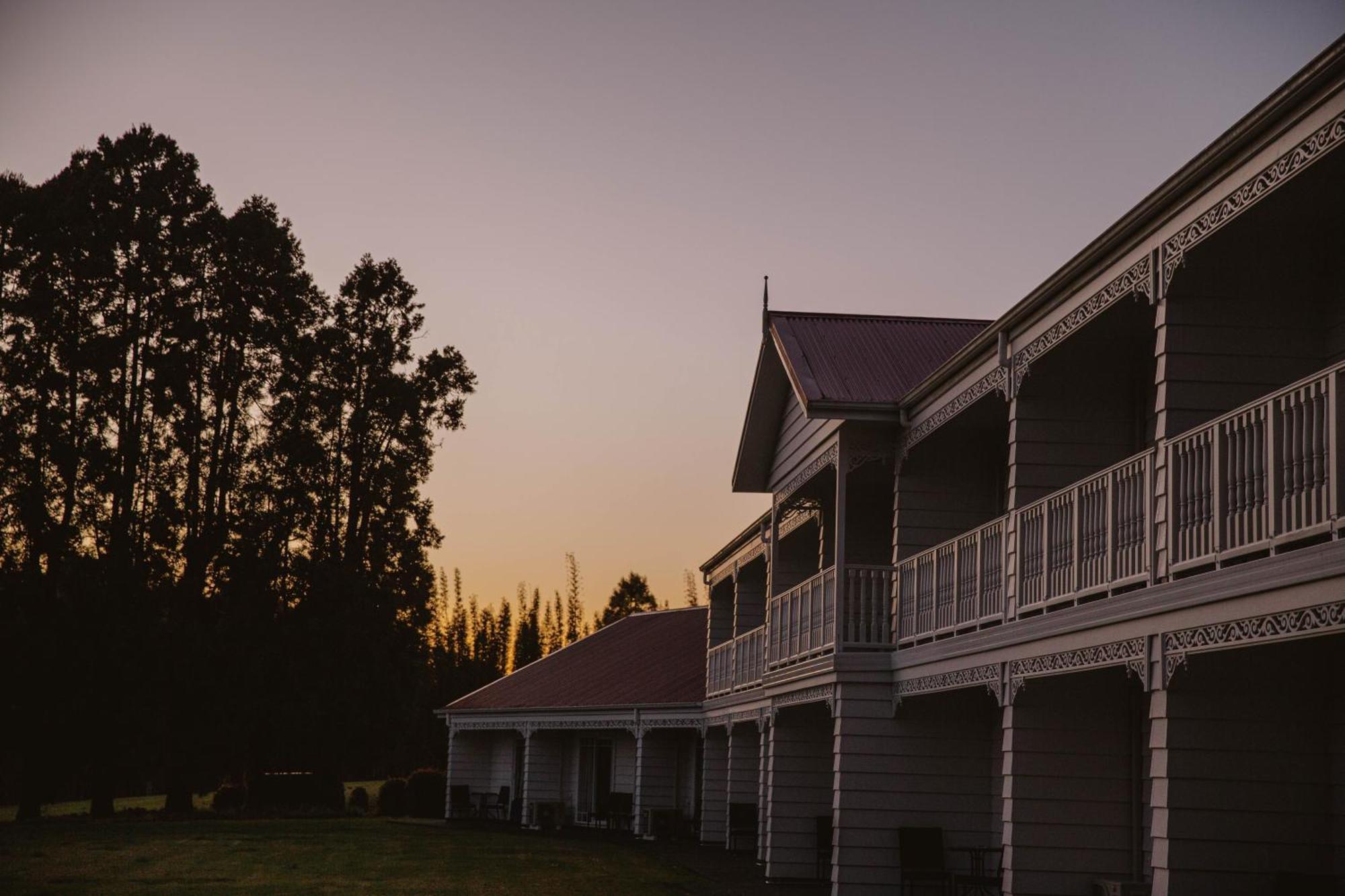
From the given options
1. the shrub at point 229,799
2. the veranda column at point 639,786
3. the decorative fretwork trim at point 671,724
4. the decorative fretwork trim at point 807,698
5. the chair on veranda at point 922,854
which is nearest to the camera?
the chair on veranda at point 922,854

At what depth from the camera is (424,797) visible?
47.0m

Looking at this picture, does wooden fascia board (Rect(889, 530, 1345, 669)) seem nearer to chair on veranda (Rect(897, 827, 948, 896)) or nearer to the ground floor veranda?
the ground floor veranda

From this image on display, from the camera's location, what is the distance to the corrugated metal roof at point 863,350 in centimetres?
2031

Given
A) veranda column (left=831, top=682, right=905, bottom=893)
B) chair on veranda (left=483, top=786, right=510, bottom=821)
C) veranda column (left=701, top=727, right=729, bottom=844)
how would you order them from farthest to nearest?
chair on veranda (left=483, top=786, right=510, bottom=821) < veranda column (left=701, top=727, right=729, bottom=844) < veranda column (left=831, top=682, right=905, bottom=893)

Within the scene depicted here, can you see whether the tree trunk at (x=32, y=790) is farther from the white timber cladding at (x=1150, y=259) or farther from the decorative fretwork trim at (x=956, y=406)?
the white timber cladding at (x=1150, y=259)

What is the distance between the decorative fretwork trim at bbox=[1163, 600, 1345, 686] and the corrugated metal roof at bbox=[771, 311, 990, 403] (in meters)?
8.63

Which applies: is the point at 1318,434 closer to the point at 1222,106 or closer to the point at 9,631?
the point at 1222,106

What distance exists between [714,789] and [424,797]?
50.1ft

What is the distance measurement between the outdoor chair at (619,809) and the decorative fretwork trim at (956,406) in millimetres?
21450

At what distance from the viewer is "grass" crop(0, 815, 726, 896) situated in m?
21.3

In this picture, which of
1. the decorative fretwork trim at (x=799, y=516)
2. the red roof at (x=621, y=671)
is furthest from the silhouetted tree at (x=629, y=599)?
the decorative fretwork trim at (x=799, y=516)

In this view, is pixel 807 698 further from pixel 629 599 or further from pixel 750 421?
pixel 629 599

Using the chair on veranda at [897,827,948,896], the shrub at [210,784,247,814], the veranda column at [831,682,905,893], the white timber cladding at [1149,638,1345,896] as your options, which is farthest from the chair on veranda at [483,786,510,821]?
the white timber cladding at [1149,638,1345,896]

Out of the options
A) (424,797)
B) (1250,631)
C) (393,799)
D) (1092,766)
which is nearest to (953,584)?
(1092,766)
